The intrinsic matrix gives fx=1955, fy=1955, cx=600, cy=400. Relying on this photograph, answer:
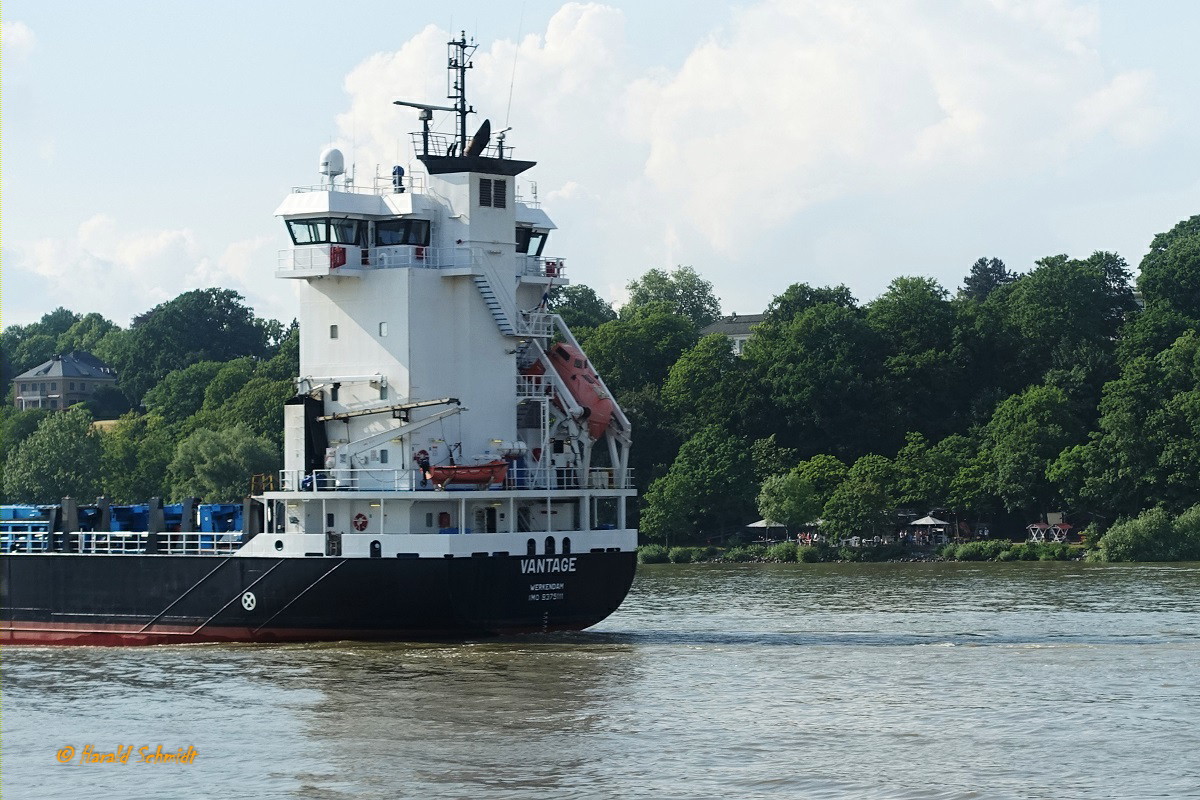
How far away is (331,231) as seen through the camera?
45031 millimetres

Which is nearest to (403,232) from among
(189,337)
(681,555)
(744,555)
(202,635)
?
(202,635)

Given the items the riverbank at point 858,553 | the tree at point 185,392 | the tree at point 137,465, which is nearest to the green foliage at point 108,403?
the tree at point 185,392

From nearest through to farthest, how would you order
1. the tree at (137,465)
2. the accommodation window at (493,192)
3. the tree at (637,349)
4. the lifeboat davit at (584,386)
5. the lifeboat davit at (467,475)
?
the lifeboat davit at (467,475) < the accommodation window at (493,192) < the lifeboat davit at (584,386) < the tree at (137,465) < the tree at (637,349)

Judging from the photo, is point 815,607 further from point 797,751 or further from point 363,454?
point 797,751

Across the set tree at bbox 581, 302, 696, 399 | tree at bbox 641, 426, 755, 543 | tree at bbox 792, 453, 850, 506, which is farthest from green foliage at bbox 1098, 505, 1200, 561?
tree at bbox 581, 302, 696, 399

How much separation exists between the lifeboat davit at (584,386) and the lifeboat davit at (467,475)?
382 cm

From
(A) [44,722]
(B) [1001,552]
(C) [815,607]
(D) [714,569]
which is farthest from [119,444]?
(A) [44,722]

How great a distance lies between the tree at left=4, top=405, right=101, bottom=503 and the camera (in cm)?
10731

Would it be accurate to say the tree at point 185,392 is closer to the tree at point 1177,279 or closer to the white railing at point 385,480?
the tree at point 1177,279

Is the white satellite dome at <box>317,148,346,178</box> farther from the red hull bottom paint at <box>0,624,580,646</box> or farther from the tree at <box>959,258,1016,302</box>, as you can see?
the tree at <box>959,258,1016,302</box>

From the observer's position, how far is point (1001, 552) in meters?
83.9

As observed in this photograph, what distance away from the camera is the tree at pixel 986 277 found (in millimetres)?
151250

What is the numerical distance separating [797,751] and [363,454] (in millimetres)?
17044

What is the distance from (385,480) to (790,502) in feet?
164
